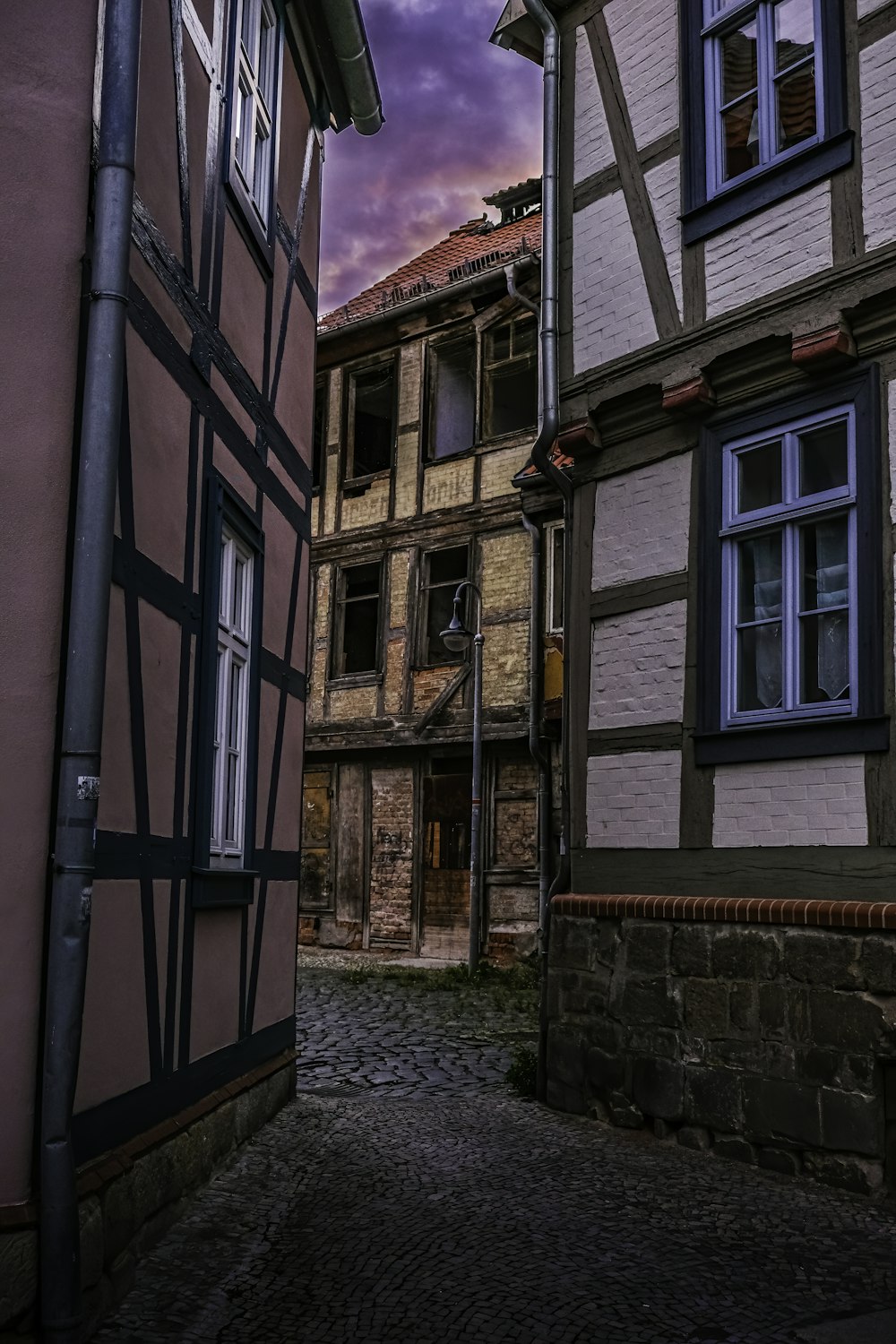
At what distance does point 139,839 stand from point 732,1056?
3264 millimetres

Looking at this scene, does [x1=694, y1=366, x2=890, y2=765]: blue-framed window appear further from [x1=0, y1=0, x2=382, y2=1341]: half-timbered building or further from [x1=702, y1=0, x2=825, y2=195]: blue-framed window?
[x1=0, y1=0, x2=382, y2=1341]: half-timbered building

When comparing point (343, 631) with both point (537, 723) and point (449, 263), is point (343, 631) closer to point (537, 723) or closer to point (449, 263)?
point (537, 723)

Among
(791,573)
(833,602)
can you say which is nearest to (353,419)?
(791,573)

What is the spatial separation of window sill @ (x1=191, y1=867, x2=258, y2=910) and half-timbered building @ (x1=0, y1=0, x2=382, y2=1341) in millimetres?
17

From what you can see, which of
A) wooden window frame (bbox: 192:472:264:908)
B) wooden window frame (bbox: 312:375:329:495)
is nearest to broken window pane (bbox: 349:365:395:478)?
wooden window frame (bbox: 312:375:329:495)

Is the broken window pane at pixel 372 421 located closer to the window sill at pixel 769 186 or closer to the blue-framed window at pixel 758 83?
the blue-framed window at pixel 758 83

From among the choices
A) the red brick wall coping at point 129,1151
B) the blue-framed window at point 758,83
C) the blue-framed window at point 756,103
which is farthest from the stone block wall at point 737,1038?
the blue-framed window at point 758,83

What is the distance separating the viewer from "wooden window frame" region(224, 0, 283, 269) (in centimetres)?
631

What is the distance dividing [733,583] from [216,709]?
2833 millimetres

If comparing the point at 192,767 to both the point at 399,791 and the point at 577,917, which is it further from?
the point at 399,791

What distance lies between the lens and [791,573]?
261 inches

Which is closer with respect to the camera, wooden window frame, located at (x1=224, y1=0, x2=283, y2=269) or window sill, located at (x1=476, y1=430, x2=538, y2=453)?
wooden window frame, located at (x1=224, y1=0, x2=283, y2=269)

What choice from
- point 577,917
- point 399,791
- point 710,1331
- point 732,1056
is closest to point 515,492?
point 399,791

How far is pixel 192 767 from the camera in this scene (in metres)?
5.52
